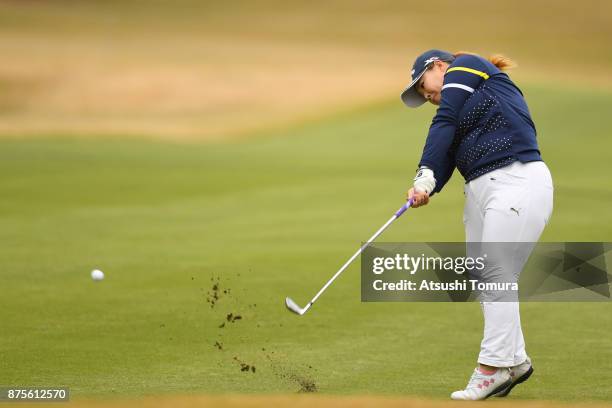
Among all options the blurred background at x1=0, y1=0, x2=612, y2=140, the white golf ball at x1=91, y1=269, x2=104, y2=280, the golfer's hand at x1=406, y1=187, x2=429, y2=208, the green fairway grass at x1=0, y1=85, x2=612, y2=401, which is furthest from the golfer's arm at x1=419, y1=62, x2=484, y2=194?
the blurred background at x1=0, y1=0, x2=612, y2=140

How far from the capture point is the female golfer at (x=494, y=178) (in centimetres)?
624

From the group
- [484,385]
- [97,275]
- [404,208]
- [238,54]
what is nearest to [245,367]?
[404,208]

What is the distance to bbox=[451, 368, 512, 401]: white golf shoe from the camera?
6195 mm

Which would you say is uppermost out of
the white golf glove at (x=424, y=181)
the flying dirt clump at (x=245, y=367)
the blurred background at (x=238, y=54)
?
the blurred background at (x=238, y=54)

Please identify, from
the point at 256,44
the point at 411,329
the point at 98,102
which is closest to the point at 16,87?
the point at 98,102

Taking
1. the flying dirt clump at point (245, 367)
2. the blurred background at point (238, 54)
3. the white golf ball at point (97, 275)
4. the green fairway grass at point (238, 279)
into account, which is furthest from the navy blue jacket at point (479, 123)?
the blurred background at point (238, 54)

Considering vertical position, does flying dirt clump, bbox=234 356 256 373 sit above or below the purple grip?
below

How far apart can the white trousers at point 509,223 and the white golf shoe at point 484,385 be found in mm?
75

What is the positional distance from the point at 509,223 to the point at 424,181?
0.58m

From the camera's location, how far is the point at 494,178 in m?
6.34

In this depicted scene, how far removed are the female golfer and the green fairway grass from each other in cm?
49

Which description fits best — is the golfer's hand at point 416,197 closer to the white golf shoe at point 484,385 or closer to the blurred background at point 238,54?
the white golf shoe at point 484,385

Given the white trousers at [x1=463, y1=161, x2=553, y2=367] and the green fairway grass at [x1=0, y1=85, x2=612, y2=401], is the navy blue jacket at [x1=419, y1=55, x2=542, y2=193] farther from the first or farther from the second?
the green fairway grass at [x1=0, y1=85, x2=612, y2=401]

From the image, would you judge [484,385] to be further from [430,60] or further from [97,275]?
[97,275]
